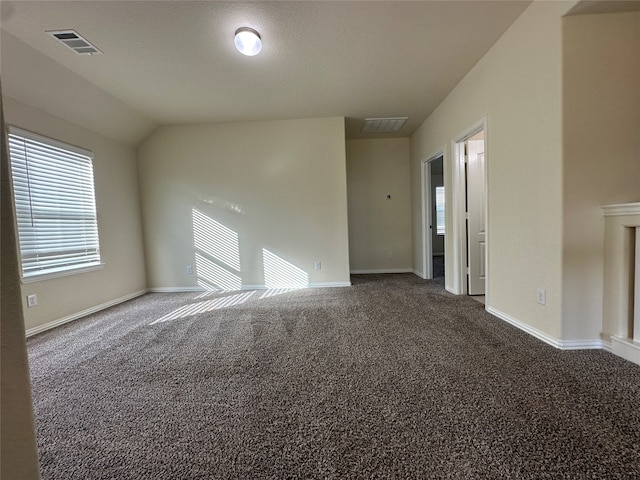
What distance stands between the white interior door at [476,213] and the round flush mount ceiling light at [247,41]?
258 centimetres

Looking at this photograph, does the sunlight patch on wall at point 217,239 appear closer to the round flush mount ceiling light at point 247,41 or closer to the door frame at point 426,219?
the round flush mount ceiling light at point 247,41

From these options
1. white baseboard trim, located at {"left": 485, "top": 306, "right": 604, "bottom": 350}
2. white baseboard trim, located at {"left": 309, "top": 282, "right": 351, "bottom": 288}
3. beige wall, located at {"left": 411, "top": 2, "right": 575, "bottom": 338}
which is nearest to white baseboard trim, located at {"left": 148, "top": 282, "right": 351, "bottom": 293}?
white baseboard trim, located at {"left": 309, "top": 282, "right": 351, "bottom": 288}

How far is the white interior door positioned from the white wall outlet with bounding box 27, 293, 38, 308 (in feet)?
15.6

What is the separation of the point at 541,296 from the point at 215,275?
13.1 feet

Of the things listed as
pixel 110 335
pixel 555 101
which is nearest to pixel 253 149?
pixel 110 335

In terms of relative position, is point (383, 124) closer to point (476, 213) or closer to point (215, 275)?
point (476, 213)

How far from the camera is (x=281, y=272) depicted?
4.35m

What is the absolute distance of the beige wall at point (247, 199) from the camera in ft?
13.9

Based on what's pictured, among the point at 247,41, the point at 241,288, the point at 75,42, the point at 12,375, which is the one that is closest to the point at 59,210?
the point at 75,42

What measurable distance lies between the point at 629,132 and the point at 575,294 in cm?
117

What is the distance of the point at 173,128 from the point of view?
4250mm

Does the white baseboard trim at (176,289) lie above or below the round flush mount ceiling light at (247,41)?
below

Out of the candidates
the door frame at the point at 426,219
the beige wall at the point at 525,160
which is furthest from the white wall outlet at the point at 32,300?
the door frame at the point at 426,219

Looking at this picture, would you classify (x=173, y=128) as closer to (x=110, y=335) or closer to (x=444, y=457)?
(x=110, y=335)
